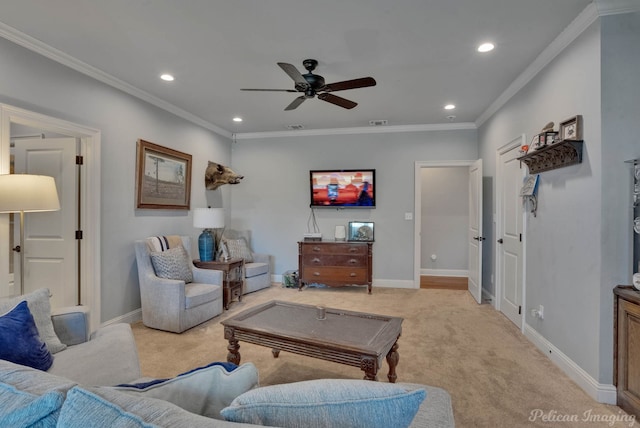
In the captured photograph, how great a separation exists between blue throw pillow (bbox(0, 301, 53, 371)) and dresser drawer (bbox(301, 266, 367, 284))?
12.5 ft

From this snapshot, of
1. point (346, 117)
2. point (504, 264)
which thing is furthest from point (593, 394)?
point (346, 117)

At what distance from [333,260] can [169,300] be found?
2.54 metres

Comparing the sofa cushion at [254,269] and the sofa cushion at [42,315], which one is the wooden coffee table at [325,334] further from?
the sofa cushion at [254,269]

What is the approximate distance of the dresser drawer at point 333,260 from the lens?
203 inches

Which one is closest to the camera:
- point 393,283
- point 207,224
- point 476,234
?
point 207,224

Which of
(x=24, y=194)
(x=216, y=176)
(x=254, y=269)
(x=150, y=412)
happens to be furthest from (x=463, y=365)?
(x=216, y=176)

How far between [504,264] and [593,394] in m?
1.93

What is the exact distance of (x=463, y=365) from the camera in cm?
270

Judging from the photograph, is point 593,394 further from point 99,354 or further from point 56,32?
point 56,32

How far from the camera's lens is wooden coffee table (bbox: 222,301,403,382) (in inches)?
77.6

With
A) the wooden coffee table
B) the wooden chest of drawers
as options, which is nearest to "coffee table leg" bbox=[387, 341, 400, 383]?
the wooden coffee table

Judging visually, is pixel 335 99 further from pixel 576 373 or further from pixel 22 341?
pixel 576 373

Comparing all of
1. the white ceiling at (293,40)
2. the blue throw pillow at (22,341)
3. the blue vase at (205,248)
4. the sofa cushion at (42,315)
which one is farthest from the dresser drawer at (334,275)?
the blue throw pillow at (22,341)

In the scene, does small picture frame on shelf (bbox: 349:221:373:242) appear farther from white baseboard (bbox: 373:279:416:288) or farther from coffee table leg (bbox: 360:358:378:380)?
coffee table leg (bbox: 360:358:378:380)
